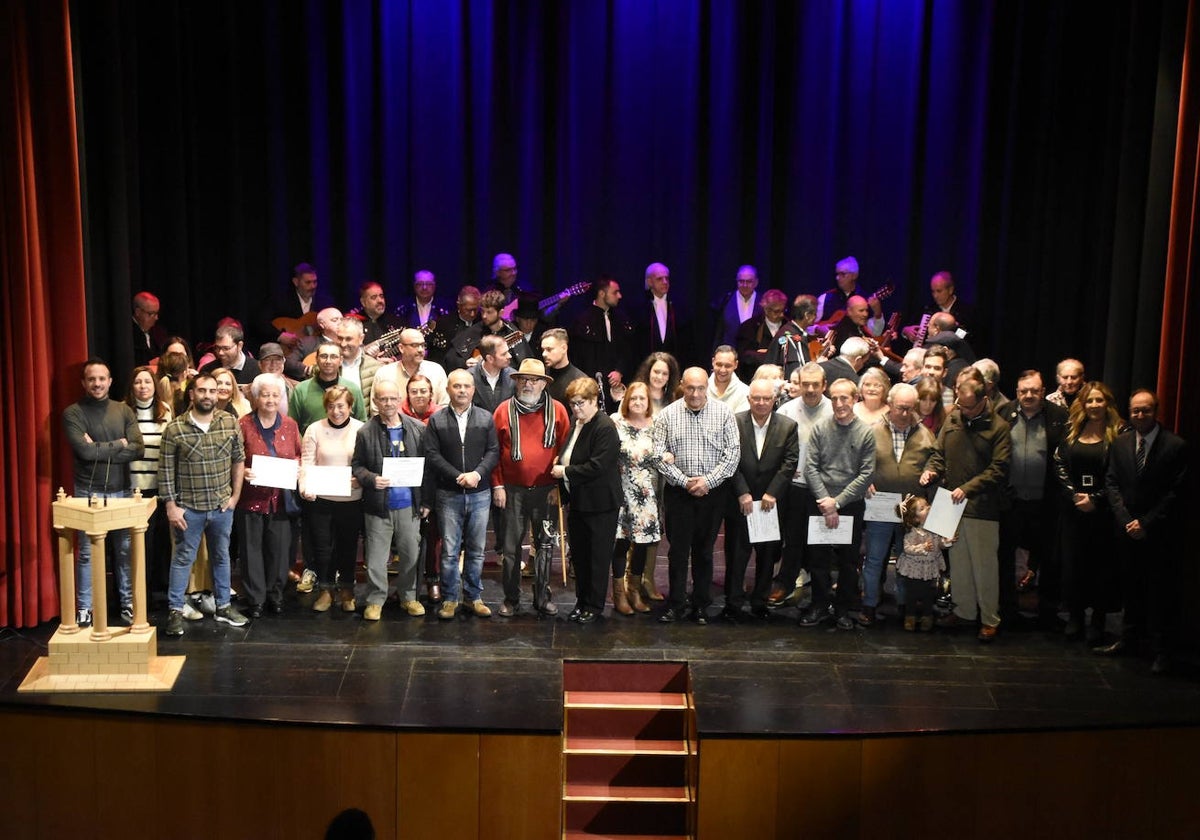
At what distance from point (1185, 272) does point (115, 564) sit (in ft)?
19.3

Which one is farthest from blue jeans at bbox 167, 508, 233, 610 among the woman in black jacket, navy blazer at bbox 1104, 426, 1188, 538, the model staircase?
navy blazer at bbox 1104, 426, 1188, 538

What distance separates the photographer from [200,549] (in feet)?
22.8

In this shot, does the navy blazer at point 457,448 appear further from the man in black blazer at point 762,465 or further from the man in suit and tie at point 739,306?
the man in suit and tie at point 739,306

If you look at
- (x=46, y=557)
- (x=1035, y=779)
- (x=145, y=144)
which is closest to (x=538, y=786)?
(x=1035, y=779)

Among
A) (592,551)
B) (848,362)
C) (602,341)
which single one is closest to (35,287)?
(592,551)

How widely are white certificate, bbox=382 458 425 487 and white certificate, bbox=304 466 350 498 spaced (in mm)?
245

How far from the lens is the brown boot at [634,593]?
7094 millimetres

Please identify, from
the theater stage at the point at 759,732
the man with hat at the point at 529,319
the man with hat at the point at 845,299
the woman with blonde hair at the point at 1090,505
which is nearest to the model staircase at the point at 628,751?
the theater stage at the point at 759,732

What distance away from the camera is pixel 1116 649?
6578 millimetres

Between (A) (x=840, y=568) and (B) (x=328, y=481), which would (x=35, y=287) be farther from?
(A) (x=840, y=568)

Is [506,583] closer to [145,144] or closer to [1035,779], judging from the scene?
[1035,779]

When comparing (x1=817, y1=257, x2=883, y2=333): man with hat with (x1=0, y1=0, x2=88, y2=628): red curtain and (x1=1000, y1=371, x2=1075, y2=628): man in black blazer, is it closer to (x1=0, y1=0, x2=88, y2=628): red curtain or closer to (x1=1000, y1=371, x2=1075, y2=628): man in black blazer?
(x1=1000, y1=371, x2=1075, y2=628): man in black blazer

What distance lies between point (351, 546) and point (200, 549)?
82cm

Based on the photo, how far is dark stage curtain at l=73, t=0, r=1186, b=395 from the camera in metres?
9.29
